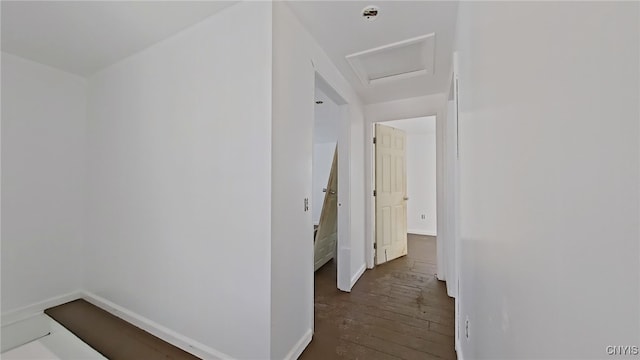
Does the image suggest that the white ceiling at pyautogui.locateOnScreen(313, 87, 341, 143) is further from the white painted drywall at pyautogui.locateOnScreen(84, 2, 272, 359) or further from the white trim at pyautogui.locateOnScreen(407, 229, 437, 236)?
the white trim at pyautogui.locateOnScreen(407, 229, 437, 236)

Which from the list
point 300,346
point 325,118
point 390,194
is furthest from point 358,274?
point 325,118

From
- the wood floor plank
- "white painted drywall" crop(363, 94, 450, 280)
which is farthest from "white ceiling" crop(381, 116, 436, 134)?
the wood floor plank

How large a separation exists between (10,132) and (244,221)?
100 inches

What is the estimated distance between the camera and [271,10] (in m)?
1.39

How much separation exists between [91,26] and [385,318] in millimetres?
3475

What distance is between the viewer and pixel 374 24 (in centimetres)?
171

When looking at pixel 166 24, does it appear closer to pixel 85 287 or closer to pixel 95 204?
pixel 95 204

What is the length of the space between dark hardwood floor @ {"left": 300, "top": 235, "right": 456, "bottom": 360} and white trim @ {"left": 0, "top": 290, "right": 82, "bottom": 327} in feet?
8.56

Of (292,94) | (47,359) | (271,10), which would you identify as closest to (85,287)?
(47,359)

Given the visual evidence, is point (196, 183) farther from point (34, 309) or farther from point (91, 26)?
point (34, 309)

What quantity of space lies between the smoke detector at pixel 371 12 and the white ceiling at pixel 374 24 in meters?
0.03

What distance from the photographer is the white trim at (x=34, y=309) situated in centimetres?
204

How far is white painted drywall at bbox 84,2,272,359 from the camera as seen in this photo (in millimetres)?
1453

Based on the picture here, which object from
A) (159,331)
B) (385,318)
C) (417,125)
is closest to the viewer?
(159,331)
